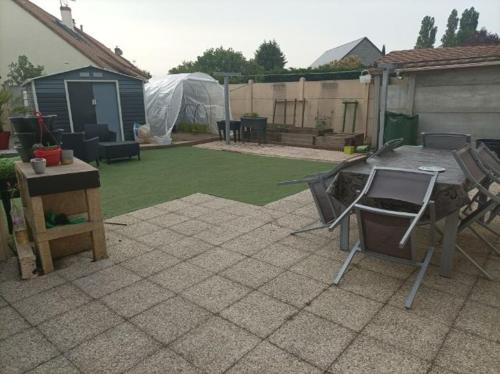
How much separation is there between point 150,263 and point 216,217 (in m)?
1.36

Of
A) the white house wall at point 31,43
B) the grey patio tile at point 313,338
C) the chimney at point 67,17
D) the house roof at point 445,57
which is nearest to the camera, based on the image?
the grey patio tile at point 313,338

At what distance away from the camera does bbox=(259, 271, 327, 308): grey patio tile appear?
8.63ft

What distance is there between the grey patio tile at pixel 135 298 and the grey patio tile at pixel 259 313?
56 centimetres

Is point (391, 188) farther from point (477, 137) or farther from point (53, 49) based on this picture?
point (53, 49)

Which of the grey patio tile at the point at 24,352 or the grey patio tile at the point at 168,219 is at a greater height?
the grey patio tile at the point at 168,219

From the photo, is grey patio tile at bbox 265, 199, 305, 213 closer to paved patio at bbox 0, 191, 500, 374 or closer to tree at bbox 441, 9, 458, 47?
paved patio at bbox 0, 191, 500, 374

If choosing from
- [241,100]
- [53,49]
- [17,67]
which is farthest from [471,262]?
[53,49]

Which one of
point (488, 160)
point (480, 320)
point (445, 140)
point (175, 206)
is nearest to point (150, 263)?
point (175, 206)

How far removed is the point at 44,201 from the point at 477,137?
891 cm

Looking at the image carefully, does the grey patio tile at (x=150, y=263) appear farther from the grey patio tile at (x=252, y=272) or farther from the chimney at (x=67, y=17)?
the chimney at (x=67, y=17)

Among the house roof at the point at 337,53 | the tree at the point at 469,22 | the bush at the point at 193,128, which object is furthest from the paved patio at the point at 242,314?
the tree at the point at 469,22

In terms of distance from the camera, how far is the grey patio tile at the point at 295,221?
4.14m

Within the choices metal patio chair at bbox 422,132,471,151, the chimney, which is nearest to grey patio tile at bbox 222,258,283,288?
metal patio chair at bbox 422,132,471,151

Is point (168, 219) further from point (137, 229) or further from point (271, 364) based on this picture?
point (271, 364)
